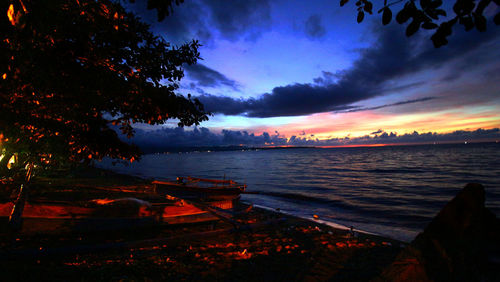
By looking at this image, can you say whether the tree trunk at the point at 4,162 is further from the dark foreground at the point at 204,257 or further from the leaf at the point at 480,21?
the leaf at the point at 480,21

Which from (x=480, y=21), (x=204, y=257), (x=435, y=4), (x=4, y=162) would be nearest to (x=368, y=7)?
(x=435, y=4)

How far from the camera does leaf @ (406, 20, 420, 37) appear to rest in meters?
2.18

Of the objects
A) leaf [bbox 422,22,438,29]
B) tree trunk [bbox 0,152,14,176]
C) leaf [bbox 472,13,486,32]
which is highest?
leaf [bbox 422,22,438,29]

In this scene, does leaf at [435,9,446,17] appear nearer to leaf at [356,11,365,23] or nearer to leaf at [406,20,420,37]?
leaf at [406,20,420,37]

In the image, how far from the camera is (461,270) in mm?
3564

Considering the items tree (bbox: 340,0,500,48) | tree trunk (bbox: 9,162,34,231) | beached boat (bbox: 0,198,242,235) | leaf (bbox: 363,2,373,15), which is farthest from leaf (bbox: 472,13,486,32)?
tree trunk (bbox: 9,162,34,231)

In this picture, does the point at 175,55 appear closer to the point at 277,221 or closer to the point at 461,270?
the point at 461,270

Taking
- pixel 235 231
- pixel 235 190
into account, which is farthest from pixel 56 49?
pixel 235 190

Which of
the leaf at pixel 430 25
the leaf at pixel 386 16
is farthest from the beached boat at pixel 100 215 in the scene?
the leaf at pixel 430 25

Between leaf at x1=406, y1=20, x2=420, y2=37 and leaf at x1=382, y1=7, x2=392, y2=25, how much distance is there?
0.68ft

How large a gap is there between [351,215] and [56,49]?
19.5 meters

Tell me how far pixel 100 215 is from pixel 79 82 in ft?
24.8

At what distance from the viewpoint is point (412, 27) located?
222cm

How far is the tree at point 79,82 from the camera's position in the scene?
3928 millimetres
